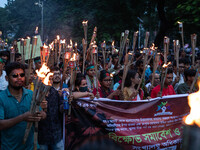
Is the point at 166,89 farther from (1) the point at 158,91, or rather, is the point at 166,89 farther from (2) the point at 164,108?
(2) the point at 164,108

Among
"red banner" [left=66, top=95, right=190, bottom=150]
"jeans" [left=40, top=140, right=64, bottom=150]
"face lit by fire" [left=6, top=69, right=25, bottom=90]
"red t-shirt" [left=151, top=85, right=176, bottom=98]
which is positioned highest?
"face lit by fire" [left=6, top=69, right=25, bottom=90]

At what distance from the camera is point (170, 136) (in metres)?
4.10

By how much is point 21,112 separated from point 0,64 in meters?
2.03

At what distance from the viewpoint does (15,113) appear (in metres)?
2.66

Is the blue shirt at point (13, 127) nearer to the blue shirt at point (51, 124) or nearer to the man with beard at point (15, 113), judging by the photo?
the man with beard at point (15, 113)

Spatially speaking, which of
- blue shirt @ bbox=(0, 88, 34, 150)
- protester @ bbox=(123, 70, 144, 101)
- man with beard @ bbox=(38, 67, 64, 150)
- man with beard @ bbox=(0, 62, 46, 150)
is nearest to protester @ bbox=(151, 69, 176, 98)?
protester @ bbox=(123, 70, 144, 101)

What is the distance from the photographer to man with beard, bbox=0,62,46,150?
2.53 m

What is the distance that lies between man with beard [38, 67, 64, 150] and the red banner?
1.02 feet

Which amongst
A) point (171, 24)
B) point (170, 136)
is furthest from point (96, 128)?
point (171, 24)

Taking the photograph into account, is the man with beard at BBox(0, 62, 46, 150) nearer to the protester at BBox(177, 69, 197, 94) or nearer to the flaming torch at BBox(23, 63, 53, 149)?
the flaming torch at BBox(23, 63, 53, 149)

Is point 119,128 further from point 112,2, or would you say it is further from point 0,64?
point 112,2

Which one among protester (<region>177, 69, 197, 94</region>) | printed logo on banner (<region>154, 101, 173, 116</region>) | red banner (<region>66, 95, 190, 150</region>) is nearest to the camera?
red banner (<region>66, 95, 190, 150</region>)

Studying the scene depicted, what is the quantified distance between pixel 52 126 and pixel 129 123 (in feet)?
3.88

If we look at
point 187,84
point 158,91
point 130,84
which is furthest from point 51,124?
point 187,84
